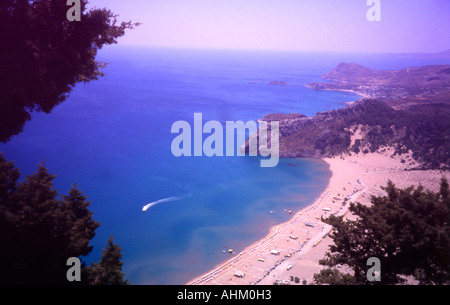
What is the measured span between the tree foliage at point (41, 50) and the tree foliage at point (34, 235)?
3.48m

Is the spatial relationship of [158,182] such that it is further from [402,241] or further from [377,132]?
[377,132]

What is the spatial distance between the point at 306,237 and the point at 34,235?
22.1m

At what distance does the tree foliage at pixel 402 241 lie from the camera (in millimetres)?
8547

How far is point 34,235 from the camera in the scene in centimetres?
957

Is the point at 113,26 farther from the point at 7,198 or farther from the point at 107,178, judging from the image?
the point at 107,178

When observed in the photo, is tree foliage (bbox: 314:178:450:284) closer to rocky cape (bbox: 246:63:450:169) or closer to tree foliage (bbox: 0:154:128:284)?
tree foliage (bbox: 0:154:128:284)

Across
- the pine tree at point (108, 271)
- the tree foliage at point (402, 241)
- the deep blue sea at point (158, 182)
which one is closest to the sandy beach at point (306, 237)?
the deep blue sea at point (158, 182)

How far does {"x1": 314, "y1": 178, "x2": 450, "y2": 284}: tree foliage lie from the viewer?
8.55 metres

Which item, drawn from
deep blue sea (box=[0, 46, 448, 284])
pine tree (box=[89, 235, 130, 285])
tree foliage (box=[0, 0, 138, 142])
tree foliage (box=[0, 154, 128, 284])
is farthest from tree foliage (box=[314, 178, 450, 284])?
deep blue sea (box=[0, 46, 448, 284])

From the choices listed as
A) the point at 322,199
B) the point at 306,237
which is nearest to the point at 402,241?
the point at 306,237

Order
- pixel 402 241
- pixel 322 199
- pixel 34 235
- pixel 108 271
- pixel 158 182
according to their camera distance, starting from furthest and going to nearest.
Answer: pixel 158 182, pixel 322 199, pixel 108 271, pixel 34 235, pixel 402 241

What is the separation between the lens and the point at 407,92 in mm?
92938

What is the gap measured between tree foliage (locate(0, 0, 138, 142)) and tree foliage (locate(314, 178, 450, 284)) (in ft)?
32.5

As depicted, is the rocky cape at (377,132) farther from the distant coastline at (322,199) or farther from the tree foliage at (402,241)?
the tree foliage at (402,241)
